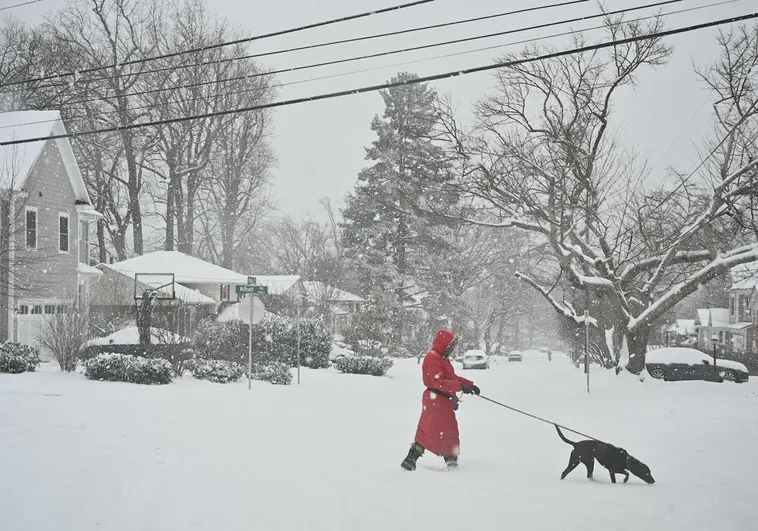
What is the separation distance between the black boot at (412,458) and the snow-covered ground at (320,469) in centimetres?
20

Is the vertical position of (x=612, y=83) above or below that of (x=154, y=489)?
above

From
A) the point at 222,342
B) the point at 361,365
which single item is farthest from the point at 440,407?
the point at 361,365

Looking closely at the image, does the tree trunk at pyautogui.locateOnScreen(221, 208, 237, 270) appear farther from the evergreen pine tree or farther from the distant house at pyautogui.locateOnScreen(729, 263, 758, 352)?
the distant house at pyautogui.locateOnScreen(729, 263, 758, 352)

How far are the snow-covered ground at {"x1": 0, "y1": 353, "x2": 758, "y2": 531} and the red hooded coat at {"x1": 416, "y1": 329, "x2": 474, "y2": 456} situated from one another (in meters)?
0.38

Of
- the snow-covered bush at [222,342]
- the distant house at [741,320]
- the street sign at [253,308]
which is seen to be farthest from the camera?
the distant house at [741,320]

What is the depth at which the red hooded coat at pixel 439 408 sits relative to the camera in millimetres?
9820

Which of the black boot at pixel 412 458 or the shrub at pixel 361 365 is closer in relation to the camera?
the black boot at pixel 412 458

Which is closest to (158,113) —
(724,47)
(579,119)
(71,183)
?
(71,183)

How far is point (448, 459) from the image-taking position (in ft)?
32.8

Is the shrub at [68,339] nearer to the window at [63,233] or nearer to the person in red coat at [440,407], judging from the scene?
the window at [63,233]

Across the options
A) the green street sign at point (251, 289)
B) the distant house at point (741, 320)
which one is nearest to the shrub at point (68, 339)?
the green street sign at point (251, 289)

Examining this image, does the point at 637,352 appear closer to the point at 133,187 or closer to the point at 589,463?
the point at 589,463

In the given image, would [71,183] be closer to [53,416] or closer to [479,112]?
[479,112]

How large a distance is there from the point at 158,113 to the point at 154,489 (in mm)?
40617
